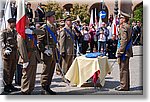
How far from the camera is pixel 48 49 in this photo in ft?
23.1

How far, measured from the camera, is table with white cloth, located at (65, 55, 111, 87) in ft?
25.2

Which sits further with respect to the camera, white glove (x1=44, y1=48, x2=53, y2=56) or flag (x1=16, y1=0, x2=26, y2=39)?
white glove (x1=44, y1=48, x2=53, y2=56)

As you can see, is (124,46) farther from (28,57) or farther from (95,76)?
(28,57)

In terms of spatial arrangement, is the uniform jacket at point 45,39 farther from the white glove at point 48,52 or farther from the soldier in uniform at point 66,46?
the soldier in uniform at point 66,46

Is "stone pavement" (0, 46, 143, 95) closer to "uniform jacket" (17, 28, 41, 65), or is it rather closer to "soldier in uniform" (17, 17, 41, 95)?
"soldier in uniform" (17, 17, 41, 95)

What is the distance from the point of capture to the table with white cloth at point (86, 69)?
7.68 metres

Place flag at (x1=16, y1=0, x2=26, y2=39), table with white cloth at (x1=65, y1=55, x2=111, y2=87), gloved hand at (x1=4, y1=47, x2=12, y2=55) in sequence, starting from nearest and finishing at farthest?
flag at (x1=16, y1=0, x2=26, y2=39) < gloved hand at (x1=4, y1=47, x2=12, y2=55) < table with white cloth at (x1=65, y1=55, x2=111, y2=87)

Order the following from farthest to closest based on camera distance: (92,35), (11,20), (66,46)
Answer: (92,35) → (66,46) → (11,20)

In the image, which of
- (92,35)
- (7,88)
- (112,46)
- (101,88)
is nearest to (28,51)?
(7,88)

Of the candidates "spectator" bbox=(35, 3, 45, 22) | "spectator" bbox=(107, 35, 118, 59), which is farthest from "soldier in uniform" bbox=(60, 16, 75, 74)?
"spectator" bbox=(107, 35, 118, 59)

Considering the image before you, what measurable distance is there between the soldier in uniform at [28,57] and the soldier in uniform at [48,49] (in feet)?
0.67

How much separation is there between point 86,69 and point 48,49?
104 centimetres

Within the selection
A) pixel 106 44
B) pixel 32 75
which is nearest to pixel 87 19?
pixel 106 44

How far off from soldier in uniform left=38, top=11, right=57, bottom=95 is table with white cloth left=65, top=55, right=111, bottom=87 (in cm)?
77
